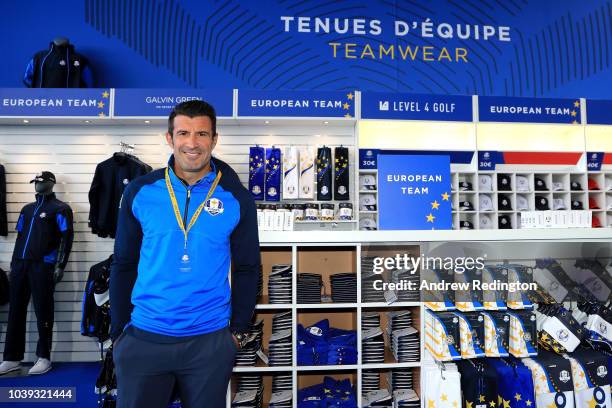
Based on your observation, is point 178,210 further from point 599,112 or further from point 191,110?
point 599,112

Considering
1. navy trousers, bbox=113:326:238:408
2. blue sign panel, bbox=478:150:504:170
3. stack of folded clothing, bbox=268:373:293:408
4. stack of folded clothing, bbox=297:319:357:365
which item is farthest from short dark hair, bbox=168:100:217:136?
blue sign panel, bbox=478:150:504:170

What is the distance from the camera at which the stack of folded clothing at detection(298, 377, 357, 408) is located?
2.40 meters

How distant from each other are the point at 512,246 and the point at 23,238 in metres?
4.15

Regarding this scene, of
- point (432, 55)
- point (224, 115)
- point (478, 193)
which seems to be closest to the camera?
point (224, 115)

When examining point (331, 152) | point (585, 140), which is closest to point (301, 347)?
point (331, 152)

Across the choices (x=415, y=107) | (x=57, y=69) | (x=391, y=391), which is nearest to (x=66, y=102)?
(x=57, y=69)

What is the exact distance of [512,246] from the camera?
7.48 feet

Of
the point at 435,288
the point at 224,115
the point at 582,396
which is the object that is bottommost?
the point at 582,396

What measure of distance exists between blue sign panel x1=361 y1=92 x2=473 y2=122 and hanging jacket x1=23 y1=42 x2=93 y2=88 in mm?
3242

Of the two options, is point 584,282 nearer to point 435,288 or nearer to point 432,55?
point 435,288

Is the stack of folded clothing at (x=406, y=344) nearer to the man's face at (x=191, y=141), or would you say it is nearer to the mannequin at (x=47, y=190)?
the man's face at (x=191, y=141)

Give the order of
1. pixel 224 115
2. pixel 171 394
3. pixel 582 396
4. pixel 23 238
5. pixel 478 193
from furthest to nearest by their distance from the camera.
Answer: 1. pixel 478 193
2. pixel 224 115
3. pixel 23 238
4. pixel 582 396
5. pixel 171 394

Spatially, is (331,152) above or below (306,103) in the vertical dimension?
below

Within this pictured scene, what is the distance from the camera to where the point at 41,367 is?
3.80m
